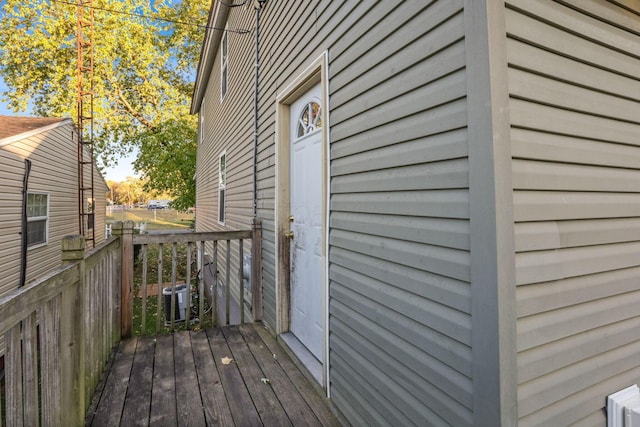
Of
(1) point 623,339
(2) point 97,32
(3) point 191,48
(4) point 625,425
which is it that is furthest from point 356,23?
(3) point 191,48

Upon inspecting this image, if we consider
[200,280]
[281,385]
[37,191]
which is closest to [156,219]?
[37,191]

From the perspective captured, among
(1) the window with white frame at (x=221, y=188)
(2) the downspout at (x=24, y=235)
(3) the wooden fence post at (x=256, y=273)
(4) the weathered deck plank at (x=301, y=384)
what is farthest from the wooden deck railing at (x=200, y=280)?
(2) the downspout at (x=24, y=235)

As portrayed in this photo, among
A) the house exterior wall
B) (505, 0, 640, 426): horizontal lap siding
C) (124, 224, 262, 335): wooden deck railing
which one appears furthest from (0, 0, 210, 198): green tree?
(505, 0, 640, 426): horizontal lap siding

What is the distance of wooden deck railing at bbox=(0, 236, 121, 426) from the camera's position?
1251mm

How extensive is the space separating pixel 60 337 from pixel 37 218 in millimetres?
9145

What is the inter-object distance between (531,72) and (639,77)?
33.5 inches

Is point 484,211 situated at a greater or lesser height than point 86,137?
lesser

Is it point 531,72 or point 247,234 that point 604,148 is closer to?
point 531,72

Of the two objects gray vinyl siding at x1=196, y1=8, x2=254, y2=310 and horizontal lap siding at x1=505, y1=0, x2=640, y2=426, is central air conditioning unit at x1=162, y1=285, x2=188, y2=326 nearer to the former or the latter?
gray vinyl siding at x1=196, y1=8, x2=254, y2=310

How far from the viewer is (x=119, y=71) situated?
16344mm

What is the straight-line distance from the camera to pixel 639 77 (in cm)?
162

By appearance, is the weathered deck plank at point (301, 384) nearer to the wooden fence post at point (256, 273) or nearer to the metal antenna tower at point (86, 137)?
the wooden fence post at point (256, 273)

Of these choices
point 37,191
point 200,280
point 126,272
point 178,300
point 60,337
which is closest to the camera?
point 60,337

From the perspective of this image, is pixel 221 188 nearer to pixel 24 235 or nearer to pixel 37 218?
pixel 24 235
